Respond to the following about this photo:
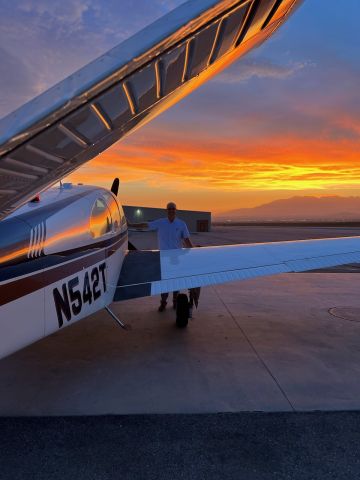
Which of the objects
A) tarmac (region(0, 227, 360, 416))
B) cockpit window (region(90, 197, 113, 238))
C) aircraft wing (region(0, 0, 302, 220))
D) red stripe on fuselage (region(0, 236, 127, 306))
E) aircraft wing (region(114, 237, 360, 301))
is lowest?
tarmac (region(0, 227, 360, 416))

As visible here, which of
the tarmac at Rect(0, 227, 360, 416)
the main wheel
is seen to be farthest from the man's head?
Answer: the tarmac at Rect(0, 227, 360, 416)

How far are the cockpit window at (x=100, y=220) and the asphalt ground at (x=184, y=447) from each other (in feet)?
6.60

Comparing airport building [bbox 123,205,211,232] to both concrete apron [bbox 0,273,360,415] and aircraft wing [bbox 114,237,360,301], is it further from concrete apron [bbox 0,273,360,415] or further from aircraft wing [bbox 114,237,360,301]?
aircraft wing [bbox 114,237,360,301]

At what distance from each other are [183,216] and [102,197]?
122 ft

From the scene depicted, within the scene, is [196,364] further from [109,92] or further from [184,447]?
[109,92]

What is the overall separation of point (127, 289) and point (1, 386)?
183 centimetres

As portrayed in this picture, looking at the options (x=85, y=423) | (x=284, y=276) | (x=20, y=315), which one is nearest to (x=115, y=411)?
(x=85, y=423)

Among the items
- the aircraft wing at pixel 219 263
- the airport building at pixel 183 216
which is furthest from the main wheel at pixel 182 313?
the airport building at pixel 183 216

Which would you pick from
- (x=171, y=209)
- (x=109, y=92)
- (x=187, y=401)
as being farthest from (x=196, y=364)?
(x=109, y=92)

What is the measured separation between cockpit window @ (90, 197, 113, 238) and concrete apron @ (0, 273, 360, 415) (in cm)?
161

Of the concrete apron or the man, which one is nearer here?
the concrete apron

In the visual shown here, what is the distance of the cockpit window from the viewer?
14.7 feet

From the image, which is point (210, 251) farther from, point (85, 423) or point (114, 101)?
point (114, 101)

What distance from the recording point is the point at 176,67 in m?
1.66
